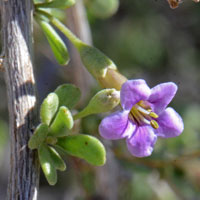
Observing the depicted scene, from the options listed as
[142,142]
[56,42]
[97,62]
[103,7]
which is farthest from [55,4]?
[103,7]

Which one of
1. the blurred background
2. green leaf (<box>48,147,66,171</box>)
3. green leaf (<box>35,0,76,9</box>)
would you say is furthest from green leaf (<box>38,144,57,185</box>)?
the blurred background

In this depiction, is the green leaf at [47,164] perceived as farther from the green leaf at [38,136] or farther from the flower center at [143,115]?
the flower center at [143,115]

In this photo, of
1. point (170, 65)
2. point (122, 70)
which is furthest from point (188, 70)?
point (122, 70)

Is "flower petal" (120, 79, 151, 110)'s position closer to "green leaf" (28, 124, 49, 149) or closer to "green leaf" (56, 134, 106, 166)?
"green leaf" (56, 134, 106, 166)

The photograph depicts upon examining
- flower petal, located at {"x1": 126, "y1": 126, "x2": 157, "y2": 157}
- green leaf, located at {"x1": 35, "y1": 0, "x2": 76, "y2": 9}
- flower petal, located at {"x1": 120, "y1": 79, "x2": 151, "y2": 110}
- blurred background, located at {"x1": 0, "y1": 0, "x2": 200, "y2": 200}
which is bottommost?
blurred background, located at {"x1": 0, "y1": 0, "x2": 200, "y2": 200}

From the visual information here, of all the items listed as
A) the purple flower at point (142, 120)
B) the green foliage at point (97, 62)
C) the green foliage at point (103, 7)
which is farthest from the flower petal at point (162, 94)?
the green foliage at point (103, 7)

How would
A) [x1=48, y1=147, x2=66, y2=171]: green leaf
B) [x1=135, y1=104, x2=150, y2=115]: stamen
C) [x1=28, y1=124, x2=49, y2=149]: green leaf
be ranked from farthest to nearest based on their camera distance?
1. [x1=135, y1=104, x2=150, y2=115]: stamen
2. [x1=48, y1=147, x2=66, y2=171]: green leaf
3. [x1=28, y1=124, x2=49, y2=149]: green leaf

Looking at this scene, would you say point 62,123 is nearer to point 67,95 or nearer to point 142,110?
point 67,95
